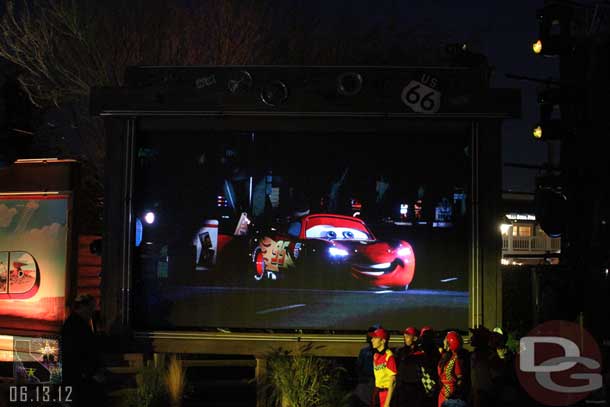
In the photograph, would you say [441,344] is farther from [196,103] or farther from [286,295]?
[196,103]

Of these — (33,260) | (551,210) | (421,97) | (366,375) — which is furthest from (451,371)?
(33,260)

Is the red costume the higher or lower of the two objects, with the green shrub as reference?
higher

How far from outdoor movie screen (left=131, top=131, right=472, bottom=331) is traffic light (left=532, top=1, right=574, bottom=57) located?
4371mm

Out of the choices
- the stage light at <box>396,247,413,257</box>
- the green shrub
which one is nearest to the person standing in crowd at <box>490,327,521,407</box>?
the stage light at <box>396,247,413,257</box>

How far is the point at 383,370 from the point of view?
8.72 m

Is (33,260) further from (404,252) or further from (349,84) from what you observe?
(404,252)

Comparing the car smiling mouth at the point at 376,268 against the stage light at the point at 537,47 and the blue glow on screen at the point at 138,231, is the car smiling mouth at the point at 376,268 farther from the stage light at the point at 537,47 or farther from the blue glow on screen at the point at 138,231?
the stage light at the point at 537,47

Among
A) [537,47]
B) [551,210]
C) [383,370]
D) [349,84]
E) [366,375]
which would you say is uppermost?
[537,47]

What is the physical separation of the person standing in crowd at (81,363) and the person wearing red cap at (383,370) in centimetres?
304

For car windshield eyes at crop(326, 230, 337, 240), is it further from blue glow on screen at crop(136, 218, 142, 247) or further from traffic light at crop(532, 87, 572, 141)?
traffic light at crop(532, 87, 572, 141)

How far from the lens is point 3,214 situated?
11508 millimetres

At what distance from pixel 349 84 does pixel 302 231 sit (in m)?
2.07

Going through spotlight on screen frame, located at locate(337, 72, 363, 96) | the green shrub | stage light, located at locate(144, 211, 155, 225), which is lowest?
the green shrub

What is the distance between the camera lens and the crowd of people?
8.33 meters
